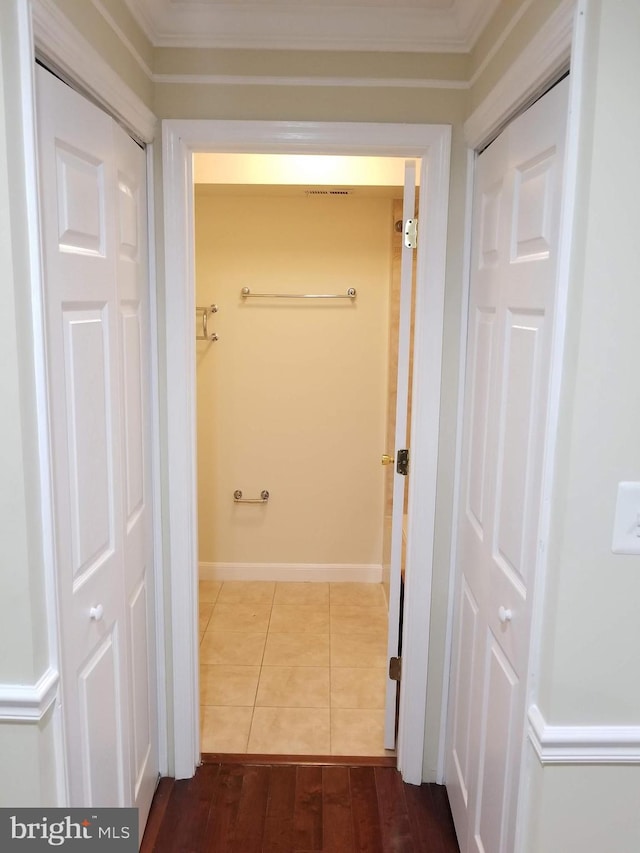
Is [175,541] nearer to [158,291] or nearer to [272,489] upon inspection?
[158,291]

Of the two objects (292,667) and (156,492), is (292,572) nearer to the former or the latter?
(292,667)

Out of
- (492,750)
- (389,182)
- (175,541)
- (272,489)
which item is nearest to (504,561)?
(492,750)

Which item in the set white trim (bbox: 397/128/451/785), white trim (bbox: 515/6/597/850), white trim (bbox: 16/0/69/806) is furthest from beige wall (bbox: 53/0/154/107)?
white trim (bbox: 515/6/597/850)

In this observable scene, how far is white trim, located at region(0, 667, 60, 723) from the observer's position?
3.94 feet

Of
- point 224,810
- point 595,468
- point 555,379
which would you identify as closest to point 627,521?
point 595,468

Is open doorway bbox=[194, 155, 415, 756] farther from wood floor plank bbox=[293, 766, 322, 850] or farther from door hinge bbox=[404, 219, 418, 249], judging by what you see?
door hinge bbox=[404, 219, 418, 249]

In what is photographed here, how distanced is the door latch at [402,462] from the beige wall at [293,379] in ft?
4.98

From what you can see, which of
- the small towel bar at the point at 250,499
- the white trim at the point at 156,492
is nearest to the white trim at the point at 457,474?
the white trim at the point at 156,492

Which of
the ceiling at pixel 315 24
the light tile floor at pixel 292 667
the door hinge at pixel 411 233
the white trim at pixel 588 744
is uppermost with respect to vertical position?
the ceiling at pixel 315 24

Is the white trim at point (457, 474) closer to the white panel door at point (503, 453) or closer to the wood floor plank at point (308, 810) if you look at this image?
the white panel door at point (503, 453)

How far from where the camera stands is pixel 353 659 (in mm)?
3076

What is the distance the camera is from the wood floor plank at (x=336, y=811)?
2027 mm

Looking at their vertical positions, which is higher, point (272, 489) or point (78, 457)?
point (78, 457)

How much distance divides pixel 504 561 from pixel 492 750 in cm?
48
